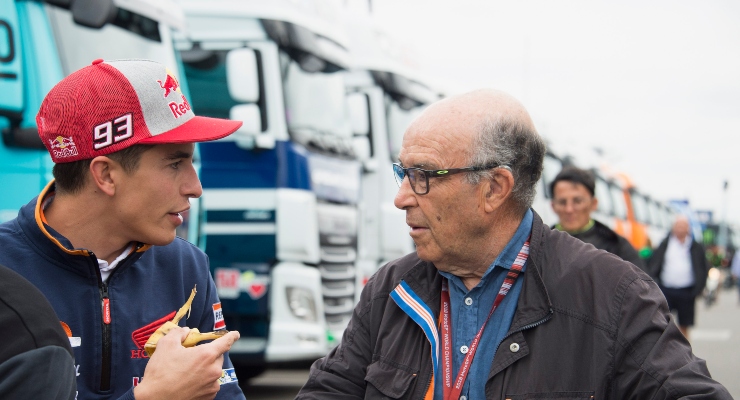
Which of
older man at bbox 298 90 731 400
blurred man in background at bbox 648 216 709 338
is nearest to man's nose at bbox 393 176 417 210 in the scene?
older man at bbox 298 90 731 400

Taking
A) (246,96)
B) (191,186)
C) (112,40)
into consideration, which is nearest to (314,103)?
(246,96)

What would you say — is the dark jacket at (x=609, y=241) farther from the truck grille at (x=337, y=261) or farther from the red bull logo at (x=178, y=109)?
the red bull logo at (x=178, y=109)

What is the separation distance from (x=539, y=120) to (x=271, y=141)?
12128 millimetres

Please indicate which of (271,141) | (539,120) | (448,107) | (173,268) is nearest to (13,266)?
(173,268)

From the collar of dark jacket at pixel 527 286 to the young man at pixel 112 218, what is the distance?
615 mm

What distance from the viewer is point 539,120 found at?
63.4ft

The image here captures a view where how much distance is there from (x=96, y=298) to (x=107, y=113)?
48 cm

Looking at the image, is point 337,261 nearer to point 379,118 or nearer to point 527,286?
point 379,118

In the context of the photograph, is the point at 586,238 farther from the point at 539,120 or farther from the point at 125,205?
the point at 539,120

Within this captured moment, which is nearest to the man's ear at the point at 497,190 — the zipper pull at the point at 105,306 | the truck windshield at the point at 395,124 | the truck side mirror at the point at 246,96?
the zipper pull at the point at 105,306

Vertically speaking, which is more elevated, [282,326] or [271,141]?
[271,141]

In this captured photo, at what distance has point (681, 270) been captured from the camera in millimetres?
10383

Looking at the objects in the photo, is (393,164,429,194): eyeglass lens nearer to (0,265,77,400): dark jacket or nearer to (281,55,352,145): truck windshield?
(0,265,77,400): dark jacket

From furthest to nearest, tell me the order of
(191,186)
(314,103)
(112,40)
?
(314,103) < (112,40) < (191,186)
